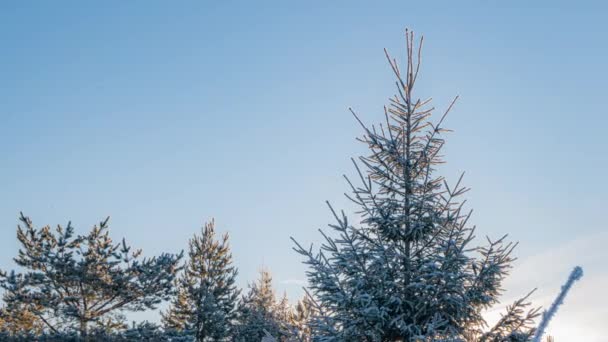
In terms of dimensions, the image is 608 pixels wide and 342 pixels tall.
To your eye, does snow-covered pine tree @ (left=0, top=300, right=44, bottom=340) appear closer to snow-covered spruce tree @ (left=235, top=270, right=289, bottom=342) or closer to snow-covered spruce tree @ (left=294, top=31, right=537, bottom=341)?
snow-covered spruce tree @ (left=235, top=270, right=289, bottom=342)

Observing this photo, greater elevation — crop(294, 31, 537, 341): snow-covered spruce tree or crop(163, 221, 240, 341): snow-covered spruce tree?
crop(163, 221, 240, 341): snow-covered spruce tree

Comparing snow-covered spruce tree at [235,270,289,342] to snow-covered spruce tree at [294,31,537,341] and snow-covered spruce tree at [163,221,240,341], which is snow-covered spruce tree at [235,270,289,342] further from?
snow-covered spruce tree at [294,31,537,341]

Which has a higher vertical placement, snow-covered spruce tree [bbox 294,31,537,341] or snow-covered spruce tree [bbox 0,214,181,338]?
snow-covered spruce tree [bbox 0,214,181,338]

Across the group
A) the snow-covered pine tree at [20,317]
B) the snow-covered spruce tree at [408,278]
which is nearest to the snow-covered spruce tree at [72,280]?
the snow-covered pine tree at [20,317]

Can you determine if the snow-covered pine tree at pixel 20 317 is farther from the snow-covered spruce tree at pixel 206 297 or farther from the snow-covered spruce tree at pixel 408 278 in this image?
the snow-covered spruce tree at pixel 408 278

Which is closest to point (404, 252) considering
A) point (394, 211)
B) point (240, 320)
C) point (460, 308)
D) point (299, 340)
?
point (394, 211)

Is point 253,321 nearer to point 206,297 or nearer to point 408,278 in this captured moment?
point 206,297

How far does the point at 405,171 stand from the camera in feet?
28.7

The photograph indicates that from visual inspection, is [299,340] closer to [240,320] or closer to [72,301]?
[72,301]

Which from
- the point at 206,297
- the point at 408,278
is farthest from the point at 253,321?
the point at 408,278

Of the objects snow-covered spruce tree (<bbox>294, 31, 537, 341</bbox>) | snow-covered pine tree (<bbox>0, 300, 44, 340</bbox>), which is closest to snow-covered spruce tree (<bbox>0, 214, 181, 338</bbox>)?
snow-covered pine tree (<bbox>0, 300, 44, 340</bbox>)

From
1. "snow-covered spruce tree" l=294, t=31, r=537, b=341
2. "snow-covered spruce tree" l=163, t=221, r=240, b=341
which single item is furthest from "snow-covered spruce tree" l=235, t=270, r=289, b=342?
"snow-covered spruce tree" l=294, t=31, r=537, b=341

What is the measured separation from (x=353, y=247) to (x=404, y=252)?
1063mm

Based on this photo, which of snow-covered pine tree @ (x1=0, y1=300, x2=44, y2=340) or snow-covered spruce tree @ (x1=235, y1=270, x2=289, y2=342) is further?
snow-covered spruce tree @ (x1=235, y1=270, x2=289, y2=342)
